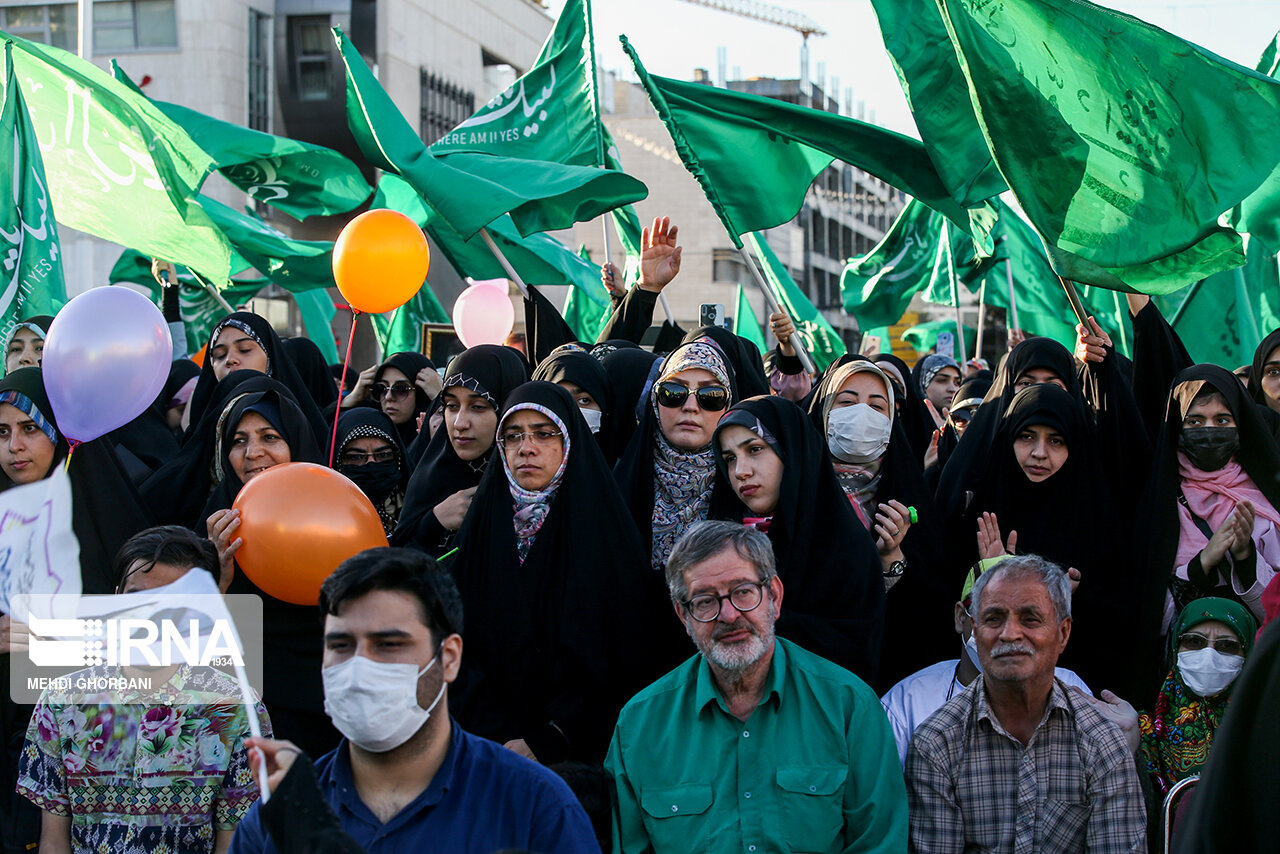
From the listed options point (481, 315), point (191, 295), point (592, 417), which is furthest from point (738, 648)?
point (191, 295)

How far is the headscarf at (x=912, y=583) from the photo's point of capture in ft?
13.6

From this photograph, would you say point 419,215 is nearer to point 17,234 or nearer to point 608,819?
point 17,234

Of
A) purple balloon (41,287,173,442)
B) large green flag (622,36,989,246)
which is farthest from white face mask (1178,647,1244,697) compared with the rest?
purple balloon (41,287,173,442)

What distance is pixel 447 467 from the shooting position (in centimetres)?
442

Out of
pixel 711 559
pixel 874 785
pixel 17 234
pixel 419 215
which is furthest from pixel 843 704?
pixel 419 215

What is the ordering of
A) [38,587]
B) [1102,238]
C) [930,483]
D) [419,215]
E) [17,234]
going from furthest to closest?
[419,215]
[17,234]
[930,483]
[1102,238]
[38,587]

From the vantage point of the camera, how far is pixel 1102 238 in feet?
13.7

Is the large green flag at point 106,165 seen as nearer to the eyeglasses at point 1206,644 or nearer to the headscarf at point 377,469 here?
the headscarf at point 377,469

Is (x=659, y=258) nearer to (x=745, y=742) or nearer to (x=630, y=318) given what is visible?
(x=630, y=318)

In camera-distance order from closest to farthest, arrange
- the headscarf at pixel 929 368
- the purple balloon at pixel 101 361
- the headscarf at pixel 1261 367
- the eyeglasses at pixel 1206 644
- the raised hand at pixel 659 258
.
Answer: the eyeglasses at pixel 1206 644
the purple balloon at pixel 101 361
the headscarf at pixel 1261 367
the raised hand at pixel 659 258
the headscarf at pixel 929 368

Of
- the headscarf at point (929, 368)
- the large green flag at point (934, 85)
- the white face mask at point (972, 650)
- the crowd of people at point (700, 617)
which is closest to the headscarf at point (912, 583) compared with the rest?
the crowd of people at point (700, 617)

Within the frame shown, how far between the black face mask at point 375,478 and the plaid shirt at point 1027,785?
7.46 ft

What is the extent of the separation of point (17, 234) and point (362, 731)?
4.33 meters

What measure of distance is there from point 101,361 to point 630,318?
9.46ft
